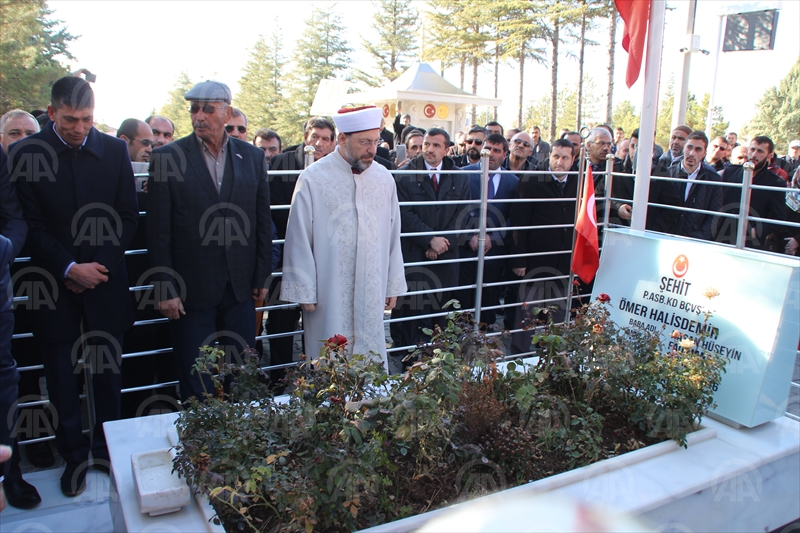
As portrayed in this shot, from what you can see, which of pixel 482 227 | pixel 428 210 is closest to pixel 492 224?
pixel 482 227

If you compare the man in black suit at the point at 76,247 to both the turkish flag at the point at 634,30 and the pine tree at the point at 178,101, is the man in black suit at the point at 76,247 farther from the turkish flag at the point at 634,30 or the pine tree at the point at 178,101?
the pine tree at the point at 178,101

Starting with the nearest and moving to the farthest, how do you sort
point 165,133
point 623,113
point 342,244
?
point 342,244 → point 165,133 → point 623,113

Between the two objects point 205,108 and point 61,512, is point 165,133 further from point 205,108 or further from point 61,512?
point 61,512

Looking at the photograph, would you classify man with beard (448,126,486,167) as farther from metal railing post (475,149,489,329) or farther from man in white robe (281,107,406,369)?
man in white robe (281,107,406,369)

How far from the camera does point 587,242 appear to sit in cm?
500

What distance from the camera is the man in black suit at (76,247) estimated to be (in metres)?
3.22

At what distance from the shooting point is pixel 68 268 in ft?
10.6

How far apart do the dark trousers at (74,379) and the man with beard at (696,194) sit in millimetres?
5190

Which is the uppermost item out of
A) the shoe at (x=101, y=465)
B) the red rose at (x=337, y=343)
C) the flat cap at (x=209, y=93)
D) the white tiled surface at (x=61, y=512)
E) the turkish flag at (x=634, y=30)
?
the turkish flag at (x=634, y=30)

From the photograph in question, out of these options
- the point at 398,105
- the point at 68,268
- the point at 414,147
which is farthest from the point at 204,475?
the point at 398,105

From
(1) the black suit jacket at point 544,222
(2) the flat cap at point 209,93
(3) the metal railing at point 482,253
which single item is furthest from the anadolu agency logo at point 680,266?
(2) the flat cap at point 209,93

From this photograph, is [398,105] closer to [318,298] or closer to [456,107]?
[456,107]

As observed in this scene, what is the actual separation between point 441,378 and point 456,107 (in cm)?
2546

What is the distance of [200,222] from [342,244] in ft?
2.79
